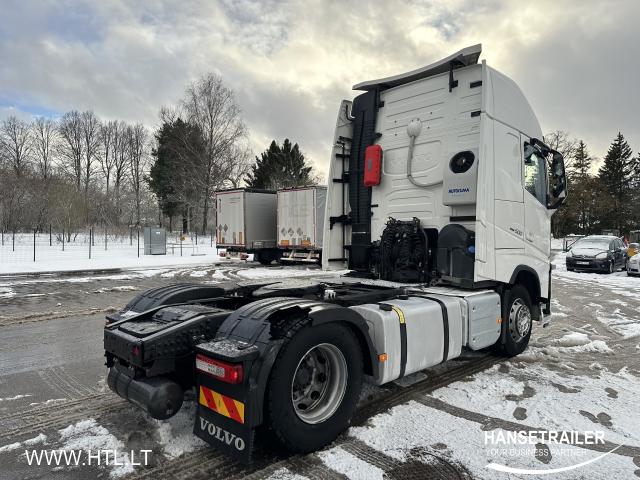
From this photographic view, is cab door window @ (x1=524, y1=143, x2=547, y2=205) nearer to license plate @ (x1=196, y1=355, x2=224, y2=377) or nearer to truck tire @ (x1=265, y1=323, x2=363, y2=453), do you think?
truck tire @ (x1=265, y1=323, x2=363, y2=453)

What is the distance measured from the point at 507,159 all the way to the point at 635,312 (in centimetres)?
637

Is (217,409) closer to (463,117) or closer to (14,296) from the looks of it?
(463,117)

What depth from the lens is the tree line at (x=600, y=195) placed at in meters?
49.2

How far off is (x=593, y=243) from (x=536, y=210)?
16255mm

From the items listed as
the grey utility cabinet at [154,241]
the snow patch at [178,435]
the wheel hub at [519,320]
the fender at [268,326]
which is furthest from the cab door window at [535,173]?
the grey utility cabinet at [154,241]

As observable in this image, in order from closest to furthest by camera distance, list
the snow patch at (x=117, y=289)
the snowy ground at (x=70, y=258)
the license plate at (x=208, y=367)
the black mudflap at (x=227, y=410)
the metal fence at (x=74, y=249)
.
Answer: the black mudflap at (x=227, y=410) → the license plate at (x=208, y=367) → the snow patch at (x=117, y=289) → the snowy ground at (x=70, y=258) → the metal fence at (x=74, y=249)

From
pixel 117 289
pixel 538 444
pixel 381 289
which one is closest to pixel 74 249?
pixel 117 289

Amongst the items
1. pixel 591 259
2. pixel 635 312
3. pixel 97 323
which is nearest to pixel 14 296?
pixel 97 323

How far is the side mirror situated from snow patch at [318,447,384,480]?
195 inches

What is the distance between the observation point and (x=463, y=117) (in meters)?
A: 5.37

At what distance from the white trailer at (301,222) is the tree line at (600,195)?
40.2 meters

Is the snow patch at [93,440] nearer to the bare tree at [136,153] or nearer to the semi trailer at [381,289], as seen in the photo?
the semi trailer at [381,289]

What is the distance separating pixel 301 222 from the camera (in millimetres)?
18719

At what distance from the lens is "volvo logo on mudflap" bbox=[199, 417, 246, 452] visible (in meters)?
2.70
